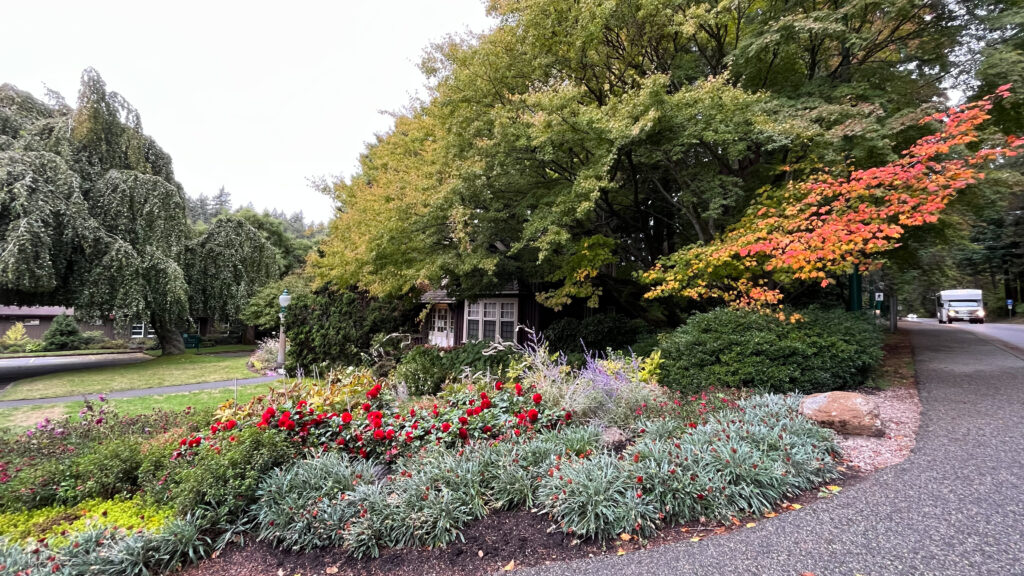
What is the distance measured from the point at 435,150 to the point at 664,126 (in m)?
4.05

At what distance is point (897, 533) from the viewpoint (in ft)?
8.27

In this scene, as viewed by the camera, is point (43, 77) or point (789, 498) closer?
point (789, 498)

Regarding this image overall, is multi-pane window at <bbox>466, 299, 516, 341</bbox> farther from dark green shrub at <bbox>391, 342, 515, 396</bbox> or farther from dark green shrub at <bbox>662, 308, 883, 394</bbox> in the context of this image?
dark green shrub at <bbox>662, 308, 883, 394</bbox>

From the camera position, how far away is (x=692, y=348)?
20.8ft

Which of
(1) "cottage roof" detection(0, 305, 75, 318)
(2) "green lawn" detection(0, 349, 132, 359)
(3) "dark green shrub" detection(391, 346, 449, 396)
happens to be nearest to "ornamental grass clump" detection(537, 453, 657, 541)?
(3) "dark green shrub" detection(391, 346, 449, 396)

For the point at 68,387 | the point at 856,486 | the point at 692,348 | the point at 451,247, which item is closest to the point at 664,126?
the point at 692,348

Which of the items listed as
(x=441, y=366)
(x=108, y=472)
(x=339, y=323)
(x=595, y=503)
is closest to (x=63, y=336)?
(x=339, y=323)

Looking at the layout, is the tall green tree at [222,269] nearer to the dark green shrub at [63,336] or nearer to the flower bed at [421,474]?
the dark green shrub at [63,336]

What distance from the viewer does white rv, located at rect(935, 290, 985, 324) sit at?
85.2 ft

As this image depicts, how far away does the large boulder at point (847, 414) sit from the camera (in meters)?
4.20

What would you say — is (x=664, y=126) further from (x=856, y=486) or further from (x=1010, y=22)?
(x=856, y=486)

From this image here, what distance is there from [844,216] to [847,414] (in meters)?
2.63

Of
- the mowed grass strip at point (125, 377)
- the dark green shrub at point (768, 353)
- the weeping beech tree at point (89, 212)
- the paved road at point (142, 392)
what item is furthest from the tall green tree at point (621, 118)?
the weeping beech tree at point (89, 212)

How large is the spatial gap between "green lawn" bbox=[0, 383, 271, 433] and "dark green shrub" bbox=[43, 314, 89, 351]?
68.6 ft
